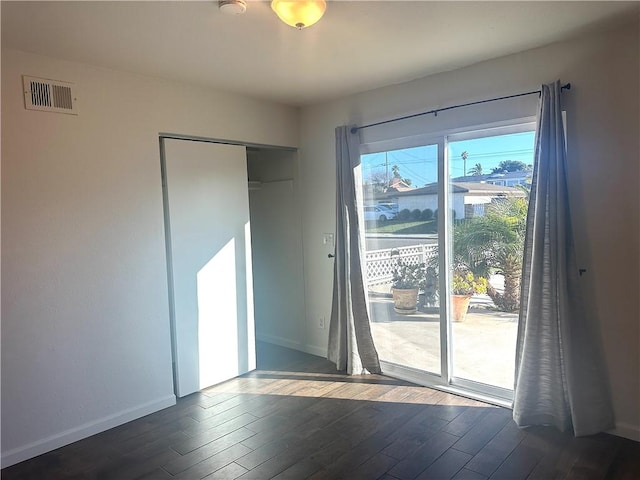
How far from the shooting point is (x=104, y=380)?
2898 millimetres

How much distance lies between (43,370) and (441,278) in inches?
107

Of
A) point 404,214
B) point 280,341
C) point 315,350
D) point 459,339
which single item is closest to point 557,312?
point 459,339

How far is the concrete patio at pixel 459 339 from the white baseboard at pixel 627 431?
651 millimetres

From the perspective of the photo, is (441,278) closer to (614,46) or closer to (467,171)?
(467,171)

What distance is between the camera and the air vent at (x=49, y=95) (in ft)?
8.37

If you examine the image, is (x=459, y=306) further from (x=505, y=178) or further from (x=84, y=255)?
(x=84, y=255)

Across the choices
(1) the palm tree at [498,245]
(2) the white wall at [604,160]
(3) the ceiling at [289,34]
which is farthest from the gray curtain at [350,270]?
(2) the white wall at [604,160]

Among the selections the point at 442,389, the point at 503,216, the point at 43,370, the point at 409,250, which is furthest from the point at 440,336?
the point at 43,370

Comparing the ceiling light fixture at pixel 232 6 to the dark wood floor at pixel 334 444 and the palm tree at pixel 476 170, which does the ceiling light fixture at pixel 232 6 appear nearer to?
the palm tree at pixel 476 170

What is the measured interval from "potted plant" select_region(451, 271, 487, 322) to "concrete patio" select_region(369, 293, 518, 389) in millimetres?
45

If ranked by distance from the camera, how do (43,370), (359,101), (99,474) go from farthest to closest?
(359,101), (43,370), (99,474)

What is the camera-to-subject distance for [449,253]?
3.30 meters

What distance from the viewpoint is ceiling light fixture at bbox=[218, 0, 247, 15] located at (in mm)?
1992

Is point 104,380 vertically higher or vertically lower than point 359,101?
lower
